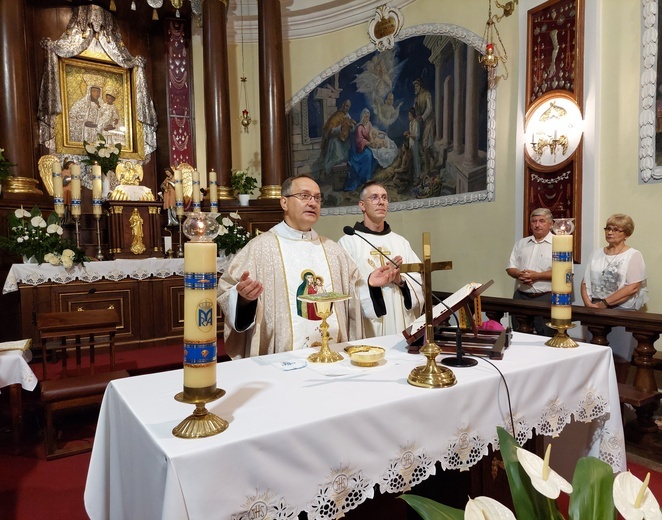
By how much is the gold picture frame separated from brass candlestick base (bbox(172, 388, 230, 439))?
7966mm

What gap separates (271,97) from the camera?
8367 millimetres

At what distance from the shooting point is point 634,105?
517cm

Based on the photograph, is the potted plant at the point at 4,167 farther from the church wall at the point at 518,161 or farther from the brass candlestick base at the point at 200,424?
the brass candlestick base at the point at 200,424

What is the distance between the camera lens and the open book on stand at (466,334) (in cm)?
222

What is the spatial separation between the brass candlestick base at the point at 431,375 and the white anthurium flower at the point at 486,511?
82 cm

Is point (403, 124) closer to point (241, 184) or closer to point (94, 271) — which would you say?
point (241, 184)

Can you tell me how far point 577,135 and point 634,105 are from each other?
0.62m

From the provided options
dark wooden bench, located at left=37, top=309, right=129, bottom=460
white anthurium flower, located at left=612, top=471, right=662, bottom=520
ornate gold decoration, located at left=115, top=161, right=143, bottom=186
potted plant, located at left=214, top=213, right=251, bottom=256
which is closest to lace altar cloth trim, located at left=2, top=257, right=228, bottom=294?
potted plant, located at left=214, top=213, right=251, bottom=256

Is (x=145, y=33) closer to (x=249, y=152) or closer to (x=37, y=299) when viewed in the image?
(x=249, y=152)

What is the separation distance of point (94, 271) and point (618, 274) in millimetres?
5480

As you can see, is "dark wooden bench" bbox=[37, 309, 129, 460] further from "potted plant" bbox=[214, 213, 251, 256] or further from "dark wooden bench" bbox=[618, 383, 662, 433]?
"dark wooden bench" bbox=[618, 383, 662, 433]

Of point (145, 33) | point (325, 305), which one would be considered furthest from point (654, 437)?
point (145, 33)

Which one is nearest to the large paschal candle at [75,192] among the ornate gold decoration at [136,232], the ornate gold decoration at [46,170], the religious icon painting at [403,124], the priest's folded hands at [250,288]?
the ornate gold decoration at [136,232]

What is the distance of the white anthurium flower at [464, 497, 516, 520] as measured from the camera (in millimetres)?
925
